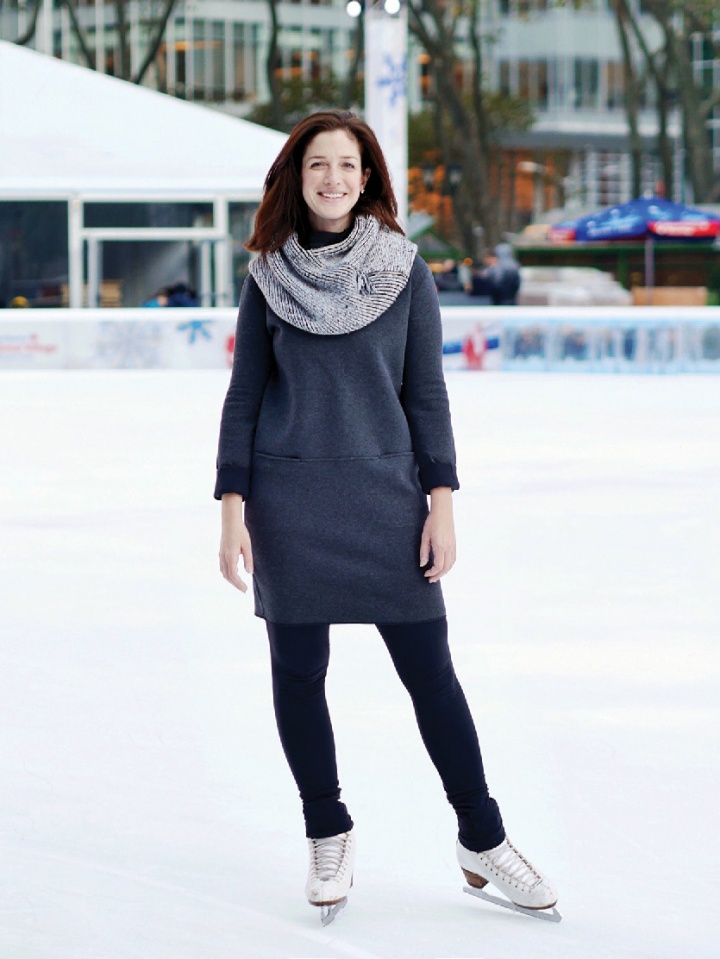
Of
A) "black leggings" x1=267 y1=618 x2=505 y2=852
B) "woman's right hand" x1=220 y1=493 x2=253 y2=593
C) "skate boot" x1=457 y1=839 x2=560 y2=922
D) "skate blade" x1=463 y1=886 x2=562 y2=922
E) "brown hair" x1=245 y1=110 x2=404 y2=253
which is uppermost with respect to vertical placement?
"brown hair" x1=245 y1=110 x2=404 y2=253

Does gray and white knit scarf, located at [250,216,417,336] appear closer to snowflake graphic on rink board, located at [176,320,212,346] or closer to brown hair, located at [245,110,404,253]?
brown hair, located at [245,110,404,253]

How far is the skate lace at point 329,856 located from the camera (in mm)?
2766

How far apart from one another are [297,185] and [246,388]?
33cm

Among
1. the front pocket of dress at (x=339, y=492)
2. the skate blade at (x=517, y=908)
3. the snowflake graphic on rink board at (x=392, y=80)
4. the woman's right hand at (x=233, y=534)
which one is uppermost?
the snowflake graphic on rink board at (x=392, y=80)

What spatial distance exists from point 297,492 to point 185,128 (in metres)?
20.5

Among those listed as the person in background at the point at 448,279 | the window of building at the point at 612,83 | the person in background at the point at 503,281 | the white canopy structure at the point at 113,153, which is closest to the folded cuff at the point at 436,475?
the person in background at the point at 503,281

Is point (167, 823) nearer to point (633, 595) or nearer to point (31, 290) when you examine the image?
point (633, 595)

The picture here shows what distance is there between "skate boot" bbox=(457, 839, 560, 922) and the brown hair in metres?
1.01

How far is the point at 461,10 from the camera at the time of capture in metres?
31.7

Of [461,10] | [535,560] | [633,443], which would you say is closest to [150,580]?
[535,560]

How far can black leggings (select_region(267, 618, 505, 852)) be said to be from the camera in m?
2.68

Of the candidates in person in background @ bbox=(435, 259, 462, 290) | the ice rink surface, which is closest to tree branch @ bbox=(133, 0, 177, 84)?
person in background @ bbox=(435, 259, 462, 290)

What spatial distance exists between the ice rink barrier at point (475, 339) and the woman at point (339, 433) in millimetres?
13653

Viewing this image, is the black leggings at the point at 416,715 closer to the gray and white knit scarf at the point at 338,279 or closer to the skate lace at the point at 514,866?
the skate lace at the point at 514,866
